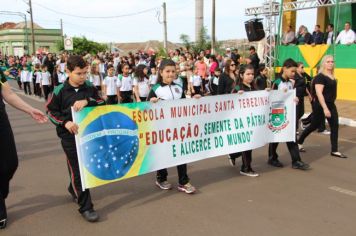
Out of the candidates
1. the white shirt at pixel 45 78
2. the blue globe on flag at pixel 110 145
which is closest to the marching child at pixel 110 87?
the white shirt at pixel 45 78

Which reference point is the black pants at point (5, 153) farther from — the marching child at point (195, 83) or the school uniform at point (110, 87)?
the marching child at point (195, 83)

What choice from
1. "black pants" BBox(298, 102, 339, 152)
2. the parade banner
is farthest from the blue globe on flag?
"black pants" BBox(298, 102, 339, 152)

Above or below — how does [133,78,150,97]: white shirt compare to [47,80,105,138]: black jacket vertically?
below

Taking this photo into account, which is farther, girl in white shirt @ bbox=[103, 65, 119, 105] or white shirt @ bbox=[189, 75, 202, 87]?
white shirt @ bbox=[189, 75, 202, 87]

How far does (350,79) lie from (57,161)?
1104 centimetres

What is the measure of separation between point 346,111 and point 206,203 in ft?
27.6

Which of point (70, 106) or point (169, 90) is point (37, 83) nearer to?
point (169, 90)

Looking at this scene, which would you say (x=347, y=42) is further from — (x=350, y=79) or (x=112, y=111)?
(x=112, y=111)

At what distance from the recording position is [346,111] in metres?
11.7

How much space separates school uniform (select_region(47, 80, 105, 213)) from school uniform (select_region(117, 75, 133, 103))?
7.90 metres

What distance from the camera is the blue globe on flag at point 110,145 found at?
4.20 m

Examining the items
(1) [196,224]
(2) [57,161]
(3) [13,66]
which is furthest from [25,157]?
(3) [13,66]

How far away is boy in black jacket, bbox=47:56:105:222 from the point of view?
13.6 ft

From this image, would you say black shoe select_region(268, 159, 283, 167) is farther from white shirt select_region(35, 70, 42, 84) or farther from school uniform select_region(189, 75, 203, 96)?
white shirt select_region(35, 70, 42, 84)
